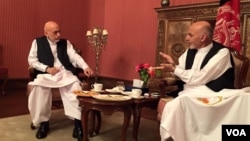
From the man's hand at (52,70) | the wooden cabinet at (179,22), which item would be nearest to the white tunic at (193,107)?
the wooden cabinet at (179,22)

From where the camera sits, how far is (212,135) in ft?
7.63

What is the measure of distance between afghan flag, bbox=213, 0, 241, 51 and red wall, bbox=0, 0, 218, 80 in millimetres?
1617

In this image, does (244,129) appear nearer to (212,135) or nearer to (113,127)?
(212,135)

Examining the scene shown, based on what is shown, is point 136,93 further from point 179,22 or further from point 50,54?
point 179,22

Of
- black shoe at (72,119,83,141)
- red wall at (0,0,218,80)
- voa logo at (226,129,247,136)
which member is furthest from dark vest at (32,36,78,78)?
red wall at (0,0,218,80)

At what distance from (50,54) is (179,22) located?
1.96 meters

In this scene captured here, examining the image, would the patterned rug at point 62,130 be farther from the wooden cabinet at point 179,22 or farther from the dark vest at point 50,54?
the wooden cabinet at point 179,22

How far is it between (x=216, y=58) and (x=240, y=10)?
135 cm

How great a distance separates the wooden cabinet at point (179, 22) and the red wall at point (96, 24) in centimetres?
65

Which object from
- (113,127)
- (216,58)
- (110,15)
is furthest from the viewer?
(110,15)

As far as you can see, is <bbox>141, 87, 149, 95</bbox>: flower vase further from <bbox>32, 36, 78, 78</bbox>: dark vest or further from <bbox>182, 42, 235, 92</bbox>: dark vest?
<bbox>32, 36, 78, 78</bbox>: dark vest

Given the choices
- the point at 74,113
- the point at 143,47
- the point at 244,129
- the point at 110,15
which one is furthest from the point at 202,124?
the point at 110,15

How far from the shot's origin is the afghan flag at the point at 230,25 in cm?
323

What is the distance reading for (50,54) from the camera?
3.37 m
